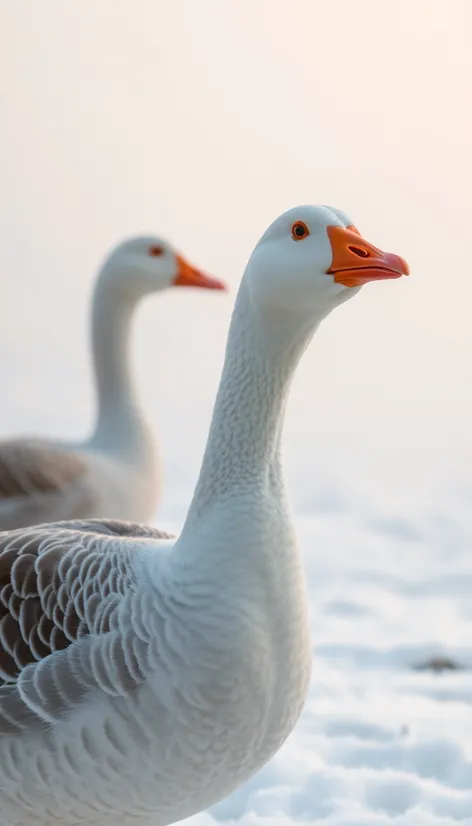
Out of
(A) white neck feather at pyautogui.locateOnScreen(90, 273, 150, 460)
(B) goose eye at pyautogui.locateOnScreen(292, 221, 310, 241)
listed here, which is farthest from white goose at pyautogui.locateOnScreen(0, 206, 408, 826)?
(A) white neck feather at pyautogui.locateOnScreen(90, 273, 150, 460)

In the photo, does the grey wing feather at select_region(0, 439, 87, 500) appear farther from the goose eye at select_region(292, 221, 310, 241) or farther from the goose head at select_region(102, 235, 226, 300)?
the goose eye at select_region(292, 221, 310, 241)

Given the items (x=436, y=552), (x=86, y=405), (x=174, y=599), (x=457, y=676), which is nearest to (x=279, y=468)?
(x=174, y=599)

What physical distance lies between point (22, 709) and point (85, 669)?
0.57ft

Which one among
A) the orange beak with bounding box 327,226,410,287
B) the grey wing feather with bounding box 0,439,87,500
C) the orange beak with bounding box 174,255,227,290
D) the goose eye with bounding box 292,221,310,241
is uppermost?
the orange beak with bounding box 174,255,227,290

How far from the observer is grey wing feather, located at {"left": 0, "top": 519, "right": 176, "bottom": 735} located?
235 centimetres

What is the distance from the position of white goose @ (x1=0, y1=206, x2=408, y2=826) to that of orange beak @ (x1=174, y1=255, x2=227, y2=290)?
310 cm

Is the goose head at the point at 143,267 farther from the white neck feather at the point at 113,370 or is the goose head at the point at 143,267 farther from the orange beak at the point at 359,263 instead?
the orange beak at the point at 359,263

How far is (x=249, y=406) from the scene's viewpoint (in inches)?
95.7

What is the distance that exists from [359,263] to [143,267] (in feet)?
11.0

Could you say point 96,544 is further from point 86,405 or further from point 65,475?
point 86,405

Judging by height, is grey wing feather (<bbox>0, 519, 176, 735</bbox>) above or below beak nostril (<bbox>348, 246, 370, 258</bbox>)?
below

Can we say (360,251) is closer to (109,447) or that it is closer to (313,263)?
(313,263)

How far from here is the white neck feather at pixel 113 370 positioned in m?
5.24

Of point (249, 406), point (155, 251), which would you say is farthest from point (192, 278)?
point (249, 406)
